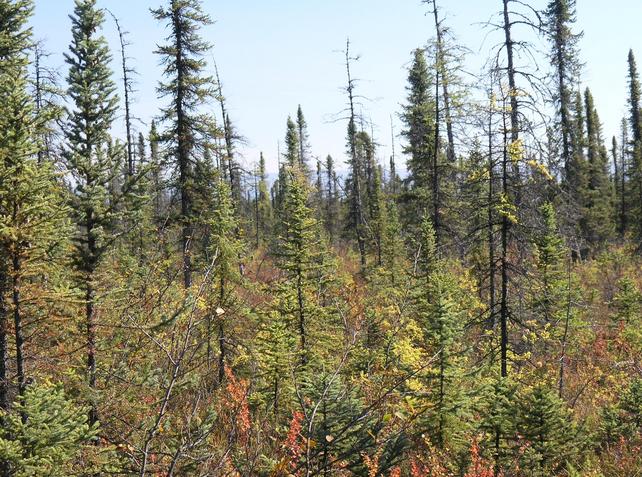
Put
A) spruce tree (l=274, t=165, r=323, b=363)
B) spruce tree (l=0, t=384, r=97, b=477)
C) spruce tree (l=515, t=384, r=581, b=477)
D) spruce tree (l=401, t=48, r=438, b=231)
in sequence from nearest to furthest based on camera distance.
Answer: spruce tree (l=0, t=384, r=97, b=477), spruce tree (l=515, t=384, r=581, b=477), spruce tree (l=274, t=165, r=323, b=363), spruce tree (l=401, t=48, r=438, b=231)

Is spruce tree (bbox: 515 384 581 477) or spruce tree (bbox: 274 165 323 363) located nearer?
spruce tree (bbox: 515 384 581 477)

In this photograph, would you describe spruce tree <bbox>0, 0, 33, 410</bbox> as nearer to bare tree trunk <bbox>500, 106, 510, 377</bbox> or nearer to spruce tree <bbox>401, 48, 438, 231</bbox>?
bare tree trunk <bbox>500, 106, 510, 377</bbox>

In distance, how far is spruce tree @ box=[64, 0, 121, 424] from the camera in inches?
316

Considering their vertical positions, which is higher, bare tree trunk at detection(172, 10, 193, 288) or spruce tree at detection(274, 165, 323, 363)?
bare tree trunk at detection(172, 10, 193, 288)

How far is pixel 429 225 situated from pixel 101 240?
480 inches

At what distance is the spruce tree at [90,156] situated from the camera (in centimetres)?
802

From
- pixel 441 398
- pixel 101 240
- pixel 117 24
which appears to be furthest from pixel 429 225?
pixel 117 24

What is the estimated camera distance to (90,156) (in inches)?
321

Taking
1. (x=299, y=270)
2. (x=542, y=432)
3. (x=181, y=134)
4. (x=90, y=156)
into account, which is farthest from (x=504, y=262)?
(x=181, y=134)

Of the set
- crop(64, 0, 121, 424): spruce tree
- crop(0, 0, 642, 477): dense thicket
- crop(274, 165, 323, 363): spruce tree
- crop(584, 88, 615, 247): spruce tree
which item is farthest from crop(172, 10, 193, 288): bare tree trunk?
crop(584, 88, 615, 247): spruce tree

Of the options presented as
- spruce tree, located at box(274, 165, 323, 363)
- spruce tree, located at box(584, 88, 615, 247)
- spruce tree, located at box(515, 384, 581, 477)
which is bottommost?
spruce tree, located at box(515, 384, 581, 477)

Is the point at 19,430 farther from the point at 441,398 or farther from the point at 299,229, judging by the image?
the point at 299,229

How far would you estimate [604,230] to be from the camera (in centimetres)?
3791

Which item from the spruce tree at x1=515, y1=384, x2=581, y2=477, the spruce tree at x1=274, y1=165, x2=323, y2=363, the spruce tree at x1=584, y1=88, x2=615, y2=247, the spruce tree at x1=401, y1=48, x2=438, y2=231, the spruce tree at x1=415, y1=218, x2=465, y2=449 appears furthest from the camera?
the spruce tree at x1=584, y1=88, x2=615, y2=247
